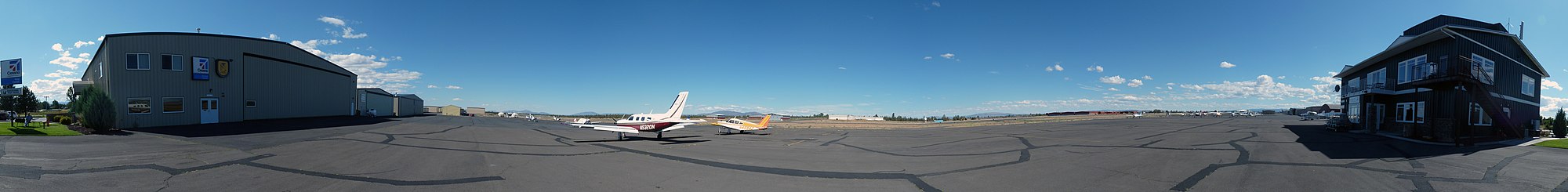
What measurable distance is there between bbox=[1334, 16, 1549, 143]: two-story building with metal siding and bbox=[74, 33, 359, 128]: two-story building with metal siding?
52.6 metres

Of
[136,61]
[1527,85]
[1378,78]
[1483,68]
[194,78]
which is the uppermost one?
[1483,68]

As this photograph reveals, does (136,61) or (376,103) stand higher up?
(136,61)

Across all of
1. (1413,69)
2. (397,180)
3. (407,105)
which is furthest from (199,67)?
(1413,69)

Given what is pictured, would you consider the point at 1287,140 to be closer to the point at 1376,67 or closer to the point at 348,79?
the point at 1376,67

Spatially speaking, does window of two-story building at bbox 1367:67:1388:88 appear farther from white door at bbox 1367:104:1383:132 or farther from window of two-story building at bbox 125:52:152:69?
window of two-story building at bbox 125:52:152:69

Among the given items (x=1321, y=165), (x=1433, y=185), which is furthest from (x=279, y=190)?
(x=1321, y=165)

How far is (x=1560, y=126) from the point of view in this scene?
25875mm

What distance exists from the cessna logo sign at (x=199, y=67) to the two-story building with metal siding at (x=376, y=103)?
2372 cm

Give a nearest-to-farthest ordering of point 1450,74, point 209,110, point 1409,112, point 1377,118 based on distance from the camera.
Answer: point 1450,74
point 1409,112
point 1377,118
point 209,110

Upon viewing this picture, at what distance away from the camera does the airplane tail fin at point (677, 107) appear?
1047 inches

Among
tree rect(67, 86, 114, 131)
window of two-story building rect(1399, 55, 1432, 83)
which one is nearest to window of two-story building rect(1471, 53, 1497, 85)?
window of two-story building rect(1399, 55, 1432, 83)

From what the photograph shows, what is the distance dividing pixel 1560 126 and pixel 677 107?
3984 centimetres

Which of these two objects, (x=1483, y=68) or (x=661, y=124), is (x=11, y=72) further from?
(x=1483, y=68)

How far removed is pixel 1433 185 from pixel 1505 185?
4.48ft
